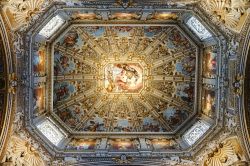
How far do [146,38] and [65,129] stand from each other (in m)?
6.79

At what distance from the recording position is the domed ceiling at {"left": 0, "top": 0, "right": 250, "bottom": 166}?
1652cm

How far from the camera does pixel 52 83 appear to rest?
1980 centimetres

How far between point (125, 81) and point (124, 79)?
135 mm

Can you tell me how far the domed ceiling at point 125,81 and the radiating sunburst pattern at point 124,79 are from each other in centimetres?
6

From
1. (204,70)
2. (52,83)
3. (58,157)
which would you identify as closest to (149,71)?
(204,70)

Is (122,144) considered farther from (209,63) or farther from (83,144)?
(209,63)

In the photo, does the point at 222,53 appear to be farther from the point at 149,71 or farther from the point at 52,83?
the point at 52,83

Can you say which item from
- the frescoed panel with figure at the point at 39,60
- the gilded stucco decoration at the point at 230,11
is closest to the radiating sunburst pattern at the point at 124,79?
the frescoed panel with figure at the point at 39,60

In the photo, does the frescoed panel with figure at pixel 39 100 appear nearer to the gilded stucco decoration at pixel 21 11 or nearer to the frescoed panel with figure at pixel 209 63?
the gilded stucco decoration at pixel 21 11

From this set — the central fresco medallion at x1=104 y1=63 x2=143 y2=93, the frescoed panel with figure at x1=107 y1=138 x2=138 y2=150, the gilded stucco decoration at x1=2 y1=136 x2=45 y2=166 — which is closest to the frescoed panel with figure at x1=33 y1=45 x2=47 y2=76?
the gilded stucco decoration at x1=2 y1=136 x2=45 y2=166

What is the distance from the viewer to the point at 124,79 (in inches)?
861

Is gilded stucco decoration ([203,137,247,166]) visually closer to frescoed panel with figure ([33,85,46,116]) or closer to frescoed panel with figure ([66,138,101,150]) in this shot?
frescoed panel with figure ([66,138,101,150])

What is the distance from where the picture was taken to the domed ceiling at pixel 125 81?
1652 centimetres

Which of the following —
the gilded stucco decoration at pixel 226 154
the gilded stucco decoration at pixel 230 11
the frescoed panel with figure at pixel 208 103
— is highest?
the gilded stucco decoration at pixel 230 11
